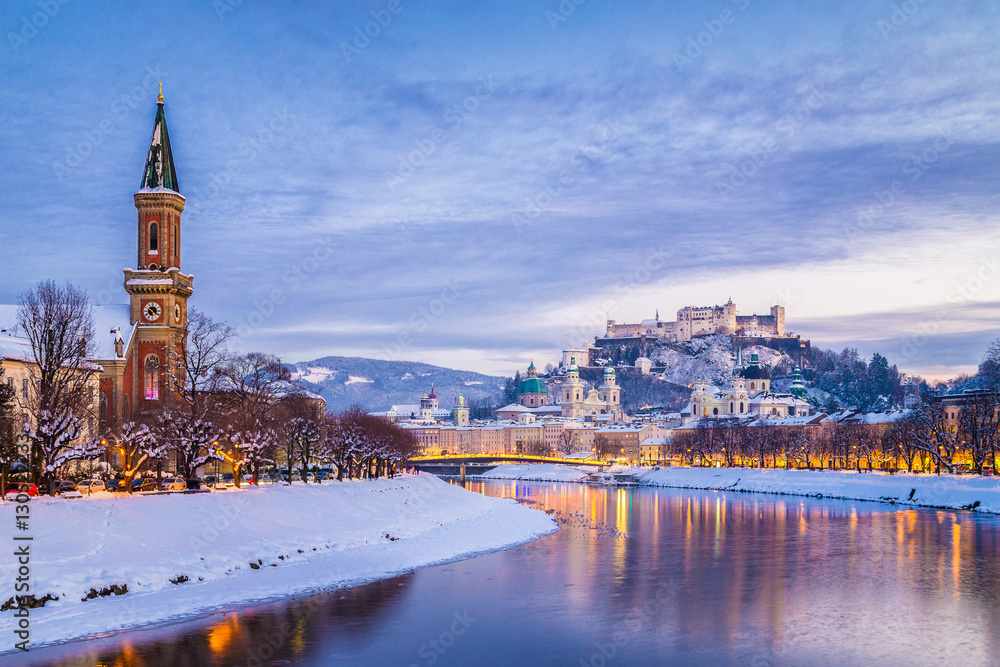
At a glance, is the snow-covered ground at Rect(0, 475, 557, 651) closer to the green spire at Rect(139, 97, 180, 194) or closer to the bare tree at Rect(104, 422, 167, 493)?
the bare tree at Rect(104, 422, 167, 493)

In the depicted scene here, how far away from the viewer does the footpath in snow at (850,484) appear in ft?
229

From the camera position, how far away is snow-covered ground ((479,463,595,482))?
147500 millimetres

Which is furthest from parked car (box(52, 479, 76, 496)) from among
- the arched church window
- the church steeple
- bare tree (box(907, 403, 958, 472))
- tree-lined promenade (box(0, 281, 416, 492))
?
bare tree (box(907, 403, 958, 472))

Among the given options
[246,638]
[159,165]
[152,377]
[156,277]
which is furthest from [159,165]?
[246,638]

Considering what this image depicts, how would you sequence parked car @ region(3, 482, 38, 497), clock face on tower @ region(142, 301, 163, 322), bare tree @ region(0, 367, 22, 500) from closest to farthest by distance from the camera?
1. parked car @ region(3, 482, 38, 497)
2. bare tree @ region(0, 367, 22, 500)
3. clock face on tower @ region(142, 301, 163, 322)

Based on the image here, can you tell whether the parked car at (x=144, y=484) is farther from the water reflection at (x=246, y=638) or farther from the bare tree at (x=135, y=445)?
the water reflection at (x=246, y=638)

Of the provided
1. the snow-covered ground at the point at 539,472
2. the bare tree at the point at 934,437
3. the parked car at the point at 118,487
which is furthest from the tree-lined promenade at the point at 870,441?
the parked car at the point at 118,487

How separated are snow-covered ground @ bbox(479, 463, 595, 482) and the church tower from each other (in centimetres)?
8321

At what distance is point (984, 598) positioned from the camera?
100 feet

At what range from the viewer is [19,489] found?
3894cm

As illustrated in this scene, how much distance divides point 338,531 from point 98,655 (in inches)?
763

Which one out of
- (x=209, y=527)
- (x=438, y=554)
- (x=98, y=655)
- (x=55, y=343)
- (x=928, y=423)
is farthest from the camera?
(x=928, y=423)

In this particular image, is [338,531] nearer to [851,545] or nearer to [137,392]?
[851,545]

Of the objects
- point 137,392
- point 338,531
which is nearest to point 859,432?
point 137,392
